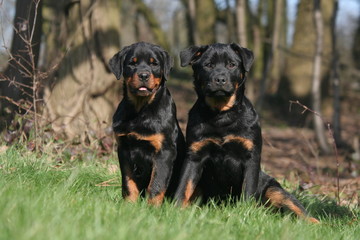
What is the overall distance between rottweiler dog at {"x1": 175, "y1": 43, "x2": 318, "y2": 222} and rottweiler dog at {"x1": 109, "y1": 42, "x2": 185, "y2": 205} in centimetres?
20

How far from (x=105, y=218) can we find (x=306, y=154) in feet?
30.0

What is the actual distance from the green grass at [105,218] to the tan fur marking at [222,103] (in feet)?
3.08

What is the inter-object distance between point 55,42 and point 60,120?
1.48 metres

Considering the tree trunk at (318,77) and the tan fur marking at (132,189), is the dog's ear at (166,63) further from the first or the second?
the tree trunk at (318,77)

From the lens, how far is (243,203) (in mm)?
4574

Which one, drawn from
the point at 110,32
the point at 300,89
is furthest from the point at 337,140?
the point at 110,32

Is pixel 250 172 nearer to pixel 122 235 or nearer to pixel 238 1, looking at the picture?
pixel 122 235

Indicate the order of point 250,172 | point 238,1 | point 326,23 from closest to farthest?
point 250,172
point 238,1
point 326,23

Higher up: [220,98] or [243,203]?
[220,98]

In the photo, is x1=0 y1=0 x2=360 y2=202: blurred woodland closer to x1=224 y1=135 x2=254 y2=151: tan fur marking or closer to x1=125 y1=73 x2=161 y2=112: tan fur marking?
x1=125 y1=73 x2=161 y2=112: tan fur marking

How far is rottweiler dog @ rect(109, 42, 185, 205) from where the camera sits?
4.87 metres

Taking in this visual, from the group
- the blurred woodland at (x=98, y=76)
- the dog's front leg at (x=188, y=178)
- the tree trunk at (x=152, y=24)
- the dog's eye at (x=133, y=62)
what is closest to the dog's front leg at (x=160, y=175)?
the dog's front leg at (x=188, y=178)

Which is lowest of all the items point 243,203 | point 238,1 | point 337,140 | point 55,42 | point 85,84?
point 337,140

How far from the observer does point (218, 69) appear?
16.7 ft
